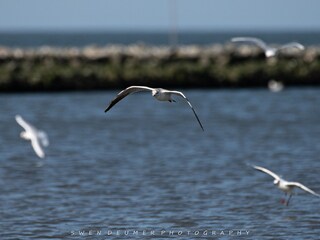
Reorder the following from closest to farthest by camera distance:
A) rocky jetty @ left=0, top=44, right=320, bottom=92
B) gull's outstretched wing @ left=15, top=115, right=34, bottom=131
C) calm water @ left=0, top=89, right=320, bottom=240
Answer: calm water @ left=0, top=89, right=320, bottom=240, gull's outstretched wing @ left=15, top=115, right=34, bottom=131, rocky jetty @ left=0, top=44, right=320, bottom=92

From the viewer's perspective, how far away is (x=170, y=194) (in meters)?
22.5

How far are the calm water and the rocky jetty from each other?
2.95 m

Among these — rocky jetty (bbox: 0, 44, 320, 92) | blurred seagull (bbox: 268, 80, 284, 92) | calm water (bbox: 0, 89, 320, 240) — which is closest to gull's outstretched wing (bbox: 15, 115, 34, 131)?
calm water (bbox: 0, 89, 320, 240)

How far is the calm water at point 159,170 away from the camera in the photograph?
19.1 m

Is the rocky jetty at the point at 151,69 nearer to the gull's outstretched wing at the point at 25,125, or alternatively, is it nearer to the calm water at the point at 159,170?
the calm water at the point at 159,170

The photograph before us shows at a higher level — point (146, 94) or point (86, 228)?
point (86, 228)

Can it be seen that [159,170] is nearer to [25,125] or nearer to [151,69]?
[25,125]

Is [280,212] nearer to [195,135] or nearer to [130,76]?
[195,135]

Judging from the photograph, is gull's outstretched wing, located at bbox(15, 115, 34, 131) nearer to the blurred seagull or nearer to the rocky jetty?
the rocky jetty

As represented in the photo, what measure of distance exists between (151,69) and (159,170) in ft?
85.8

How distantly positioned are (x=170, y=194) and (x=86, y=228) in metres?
4.11

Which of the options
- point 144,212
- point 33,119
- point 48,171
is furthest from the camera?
point 33,119

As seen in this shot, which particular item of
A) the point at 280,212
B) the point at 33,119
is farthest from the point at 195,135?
the point at 280,212

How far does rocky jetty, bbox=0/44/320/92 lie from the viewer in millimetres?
51469
